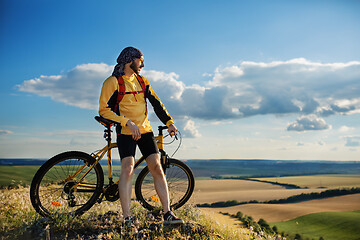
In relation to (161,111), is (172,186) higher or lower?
lower

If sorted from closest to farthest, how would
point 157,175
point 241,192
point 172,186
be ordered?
point 157,175, point 172,186, point 241,192

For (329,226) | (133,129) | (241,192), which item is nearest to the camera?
(133,129)

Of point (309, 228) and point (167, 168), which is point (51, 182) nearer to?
point (167, 168)

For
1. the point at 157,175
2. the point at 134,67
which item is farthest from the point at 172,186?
the point at 134,67

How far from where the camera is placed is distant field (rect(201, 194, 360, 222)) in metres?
57.1

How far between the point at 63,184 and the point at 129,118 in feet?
5.26

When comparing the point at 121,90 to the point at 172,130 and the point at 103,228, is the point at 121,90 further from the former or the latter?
the point at 103,228

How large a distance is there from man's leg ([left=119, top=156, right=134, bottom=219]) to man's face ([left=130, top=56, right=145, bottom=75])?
140 cm

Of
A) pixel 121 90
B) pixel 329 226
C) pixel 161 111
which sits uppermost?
pixel 121 90

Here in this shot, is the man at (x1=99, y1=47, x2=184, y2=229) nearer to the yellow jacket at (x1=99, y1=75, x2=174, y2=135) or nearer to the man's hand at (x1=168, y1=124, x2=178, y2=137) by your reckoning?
the yellow jacket at (x1=99, y1=75, x2=174, y2=135)

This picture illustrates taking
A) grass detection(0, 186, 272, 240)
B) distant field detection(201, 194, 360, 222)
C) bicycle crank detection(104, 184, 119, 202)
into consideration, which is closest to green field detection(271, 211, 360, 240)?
distant field detection(201, 194, 360, 222)

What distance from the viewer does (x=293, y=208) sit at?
Answer: 6094 centimetres

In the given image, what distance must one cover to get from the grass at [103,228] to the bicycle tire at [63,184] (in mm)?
184

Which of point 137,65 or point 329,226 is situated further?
point 329,226
